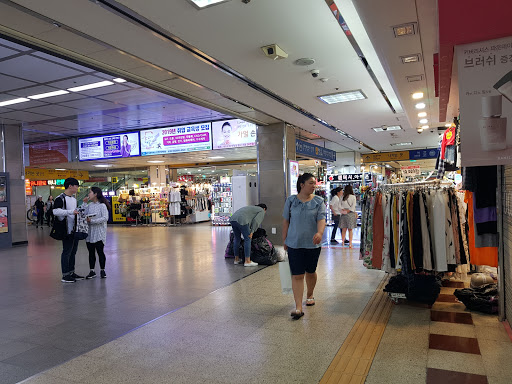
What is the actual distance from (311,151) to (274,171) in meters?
1.99

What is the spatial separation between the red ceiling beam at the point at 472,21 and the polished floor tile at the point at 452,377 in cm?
236

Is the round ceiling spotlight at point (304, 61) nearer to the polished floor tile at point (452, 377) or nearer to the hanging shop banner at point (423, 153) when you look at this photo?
the polished floor tile at point (452, 377)

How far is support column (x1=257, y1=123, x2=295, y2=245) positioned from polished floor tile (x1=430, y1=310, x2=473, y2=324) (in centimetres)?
497

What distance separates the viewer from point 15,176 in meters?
10.7

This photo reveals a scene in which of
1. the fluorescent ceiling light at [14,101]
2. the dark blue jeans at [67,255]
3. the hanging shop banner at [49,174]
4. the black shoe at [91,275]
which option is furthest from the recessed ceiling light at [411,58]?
the hanging shop banner at [49,174]

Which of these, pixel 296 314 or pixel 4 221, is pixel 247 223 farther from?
pixel 4 221

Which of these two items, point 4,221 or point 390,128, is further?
point 390,128

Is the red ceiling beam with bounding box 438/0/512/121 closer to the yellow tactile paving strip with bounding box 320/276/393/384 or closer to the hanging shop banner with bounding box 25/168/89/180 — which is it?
the yellow tactile paving strip with bounding box 320/276/393/384

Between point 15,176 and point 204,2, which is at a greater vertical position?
point 204,2

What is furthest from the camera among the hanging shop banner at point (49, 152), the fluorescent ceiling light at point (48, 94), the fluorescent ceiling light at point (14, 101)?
the hanging shop banner at point (49, 152)

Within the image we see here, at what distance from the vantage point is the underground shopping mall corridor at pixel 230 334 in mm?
2816

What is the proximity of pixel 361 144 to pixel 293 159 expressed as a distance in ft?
17.4

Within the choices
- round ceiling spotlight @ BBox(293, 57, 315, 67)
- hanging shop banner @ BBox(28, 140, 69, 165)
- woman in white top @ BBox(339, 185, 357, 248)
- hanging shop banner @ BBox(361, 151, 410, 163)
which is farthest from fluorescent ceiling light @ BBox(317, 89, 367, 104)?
hanging shop banner @ BBox(28, 140, 69, 165)

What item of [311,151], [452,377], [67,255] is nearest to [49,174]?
[311,151]
